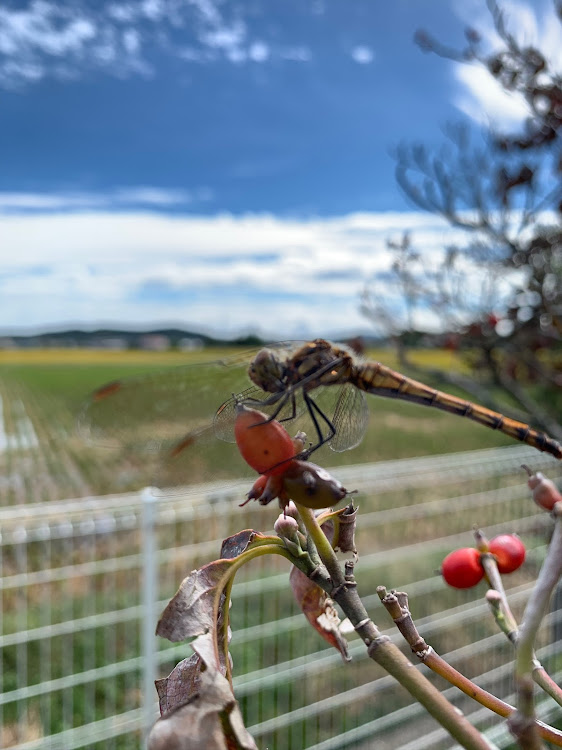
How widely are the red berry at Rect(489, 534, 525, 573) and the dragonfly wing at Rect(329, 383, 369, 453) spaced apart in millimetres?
182

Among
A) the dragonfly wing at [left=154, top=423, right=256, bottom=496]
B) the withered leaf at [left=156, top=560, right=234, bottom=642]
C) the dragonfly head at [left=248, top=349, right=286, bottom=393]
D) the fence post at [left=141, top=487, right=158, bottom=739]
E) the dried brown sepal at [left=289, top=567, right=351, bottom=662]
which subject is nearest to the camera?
the withered leaf at [left=156, top=560, right=234, bottom=642]

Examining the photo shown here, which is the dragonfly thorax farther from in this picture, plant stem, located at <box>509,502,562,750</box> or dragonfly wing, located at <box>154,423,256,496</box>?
plant stem, located at <box>509,502,562,750</box>

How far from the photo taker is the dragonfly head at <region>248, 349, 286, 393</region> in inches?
25.8

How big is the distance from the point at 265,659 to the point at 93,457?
597 inches

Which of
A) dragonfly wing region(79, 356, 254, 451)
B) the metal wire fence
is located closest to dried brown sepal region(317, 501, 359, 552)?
dragonfly wing region(79, 356, 254, 451)

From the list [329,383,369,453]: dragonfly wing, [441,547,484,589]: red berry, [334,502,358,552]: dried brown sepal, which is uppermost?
[329,383,369,453]: dragonfly wing

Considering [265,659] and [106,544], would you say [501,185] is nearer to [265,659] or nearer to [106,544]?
[265,659]

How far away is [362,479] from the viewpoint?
3254mm

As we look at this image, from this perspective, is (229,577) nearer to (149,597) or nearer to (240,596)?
(149,597)

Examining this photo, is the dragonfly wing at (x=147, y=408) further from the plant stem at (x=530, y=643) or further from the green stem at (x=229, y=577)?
the plant stem at (x=530, y=643)

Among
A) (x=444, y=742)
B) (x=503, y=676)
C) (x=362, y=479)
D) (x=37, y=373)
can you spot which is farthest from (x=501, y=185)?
(x=37, y=373)

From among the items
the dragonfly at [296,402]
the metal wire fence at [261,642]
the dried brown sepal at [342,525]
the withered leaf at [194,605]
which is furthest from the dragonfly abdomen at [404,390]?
the metal wire fence at [261,642]

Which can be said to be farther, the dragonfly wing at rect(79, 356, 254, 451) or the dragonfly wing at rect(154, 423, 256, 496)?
the dragonfly wing at rect(79, 356, 254, 451)

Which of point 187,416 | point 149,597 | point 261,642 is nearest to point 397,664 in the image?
point 187,416
